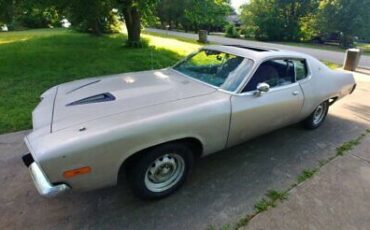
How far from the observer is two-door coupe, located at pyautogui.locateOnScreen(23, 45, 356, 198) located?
6.67ft

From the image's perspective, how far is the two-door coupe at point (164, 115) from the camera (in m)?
2.03

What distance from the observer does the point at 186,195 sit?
2.67 metres

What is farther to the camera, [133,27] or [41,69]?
[133,27]

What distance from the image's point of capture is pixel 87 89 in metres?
3.06

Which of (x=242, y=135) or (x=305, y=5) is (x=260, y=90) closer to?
(x=242, y=135)

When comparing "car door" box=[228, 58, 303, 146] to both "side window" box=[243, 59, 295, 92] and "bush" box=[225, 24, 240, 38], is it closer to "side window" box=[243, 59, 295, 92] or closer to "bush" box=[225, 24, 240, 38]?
"side window" box=[243, 59, 295, 92]

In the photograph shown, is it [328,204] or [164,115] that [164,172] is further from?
[328,204]

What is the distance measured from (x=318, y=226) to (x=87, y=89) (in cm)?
281

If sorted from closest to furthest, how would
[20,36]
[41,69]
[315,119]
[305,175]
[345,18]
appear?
1. [305,175]
2. [315,119]
3. [41,69]
4. [20,36]
5. [345,18]

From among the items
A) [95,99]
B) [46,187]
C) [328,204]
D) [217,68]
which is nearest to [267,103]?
[217,68]

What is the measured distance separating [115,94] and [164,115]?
2.56ft

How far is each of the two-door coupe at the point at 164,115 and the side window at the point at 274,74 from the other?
1 centimetres

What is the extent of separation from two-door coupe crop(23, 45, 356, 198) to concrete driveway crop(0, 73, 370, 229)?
24 centimetres

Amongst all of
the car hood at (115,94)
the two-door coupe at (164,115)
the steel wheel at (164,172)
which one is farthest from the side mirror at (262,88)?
the steel wheel at (164,172)
